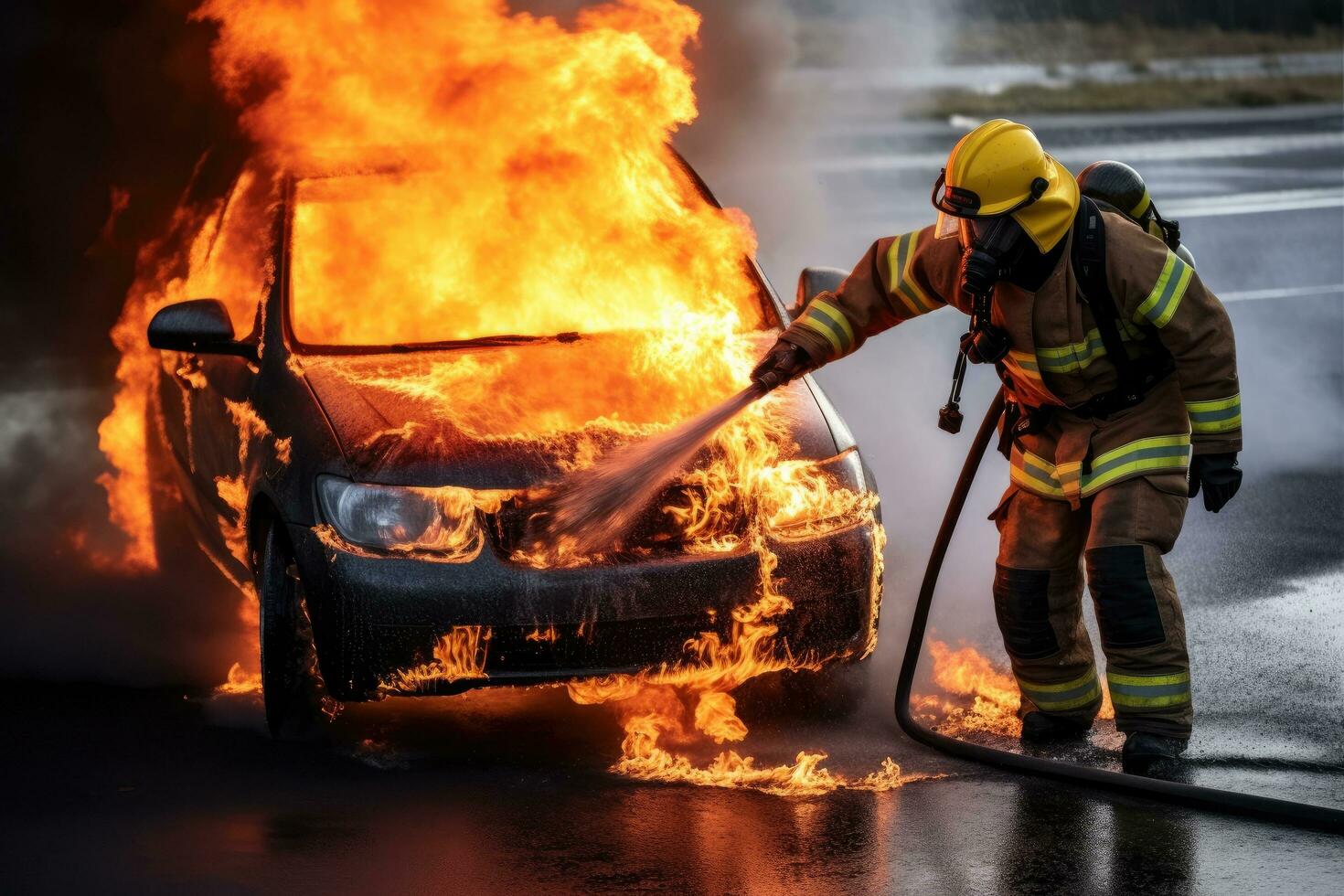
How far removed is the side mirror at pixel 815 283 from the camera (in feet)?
20.8

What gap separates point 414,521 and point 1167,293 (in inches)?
82.2

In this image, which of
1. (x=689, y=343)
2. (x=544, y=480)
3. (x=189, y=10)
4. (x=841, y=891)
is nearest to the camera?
(x=841, y=891)

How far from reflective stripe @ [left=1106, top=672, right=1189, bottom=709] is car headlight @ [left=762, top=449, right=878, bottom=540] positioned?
0.84 meters

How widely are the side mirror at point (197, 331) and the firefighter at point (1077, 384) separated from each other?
166cm

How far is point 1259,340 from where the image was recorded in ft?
37.9

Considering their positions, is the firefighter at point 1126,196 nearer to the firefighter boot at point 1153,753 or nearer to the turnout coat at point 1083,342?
the turnout coat at point 1083,342

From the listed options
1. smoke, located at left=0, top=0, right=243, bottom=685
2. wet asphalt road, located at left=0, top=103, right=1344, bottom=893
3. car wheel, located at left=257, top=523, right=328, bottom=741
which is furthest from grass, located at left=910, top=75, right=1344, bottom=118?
car wheel, located at left=257, top=523, right=328, bottom=741

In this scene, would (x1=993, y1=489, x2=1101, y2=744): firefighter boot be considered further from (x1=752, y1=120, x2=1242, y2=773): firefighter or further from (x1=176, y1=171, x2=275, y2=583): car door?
(x1=176, y1=171, x2=275, y2=583): car door

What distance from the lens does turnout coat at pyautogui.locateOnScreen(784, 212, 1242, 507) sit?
5.09 meters

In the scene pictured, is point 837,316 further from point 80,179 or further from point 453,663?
point 80,179

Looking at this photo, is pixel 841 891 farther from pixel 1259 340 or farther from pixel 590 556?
pixel 1259 340

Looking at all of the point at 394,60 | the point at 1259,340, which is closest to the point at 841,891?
the point at 394,60

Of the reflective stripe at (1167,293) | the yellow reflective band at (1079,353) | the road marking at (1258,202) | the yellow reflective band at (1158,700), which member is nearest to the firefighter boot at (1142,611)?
the yellow reflective band at (1158,700)

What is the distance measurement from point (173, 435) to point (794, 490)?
8.52 ft
